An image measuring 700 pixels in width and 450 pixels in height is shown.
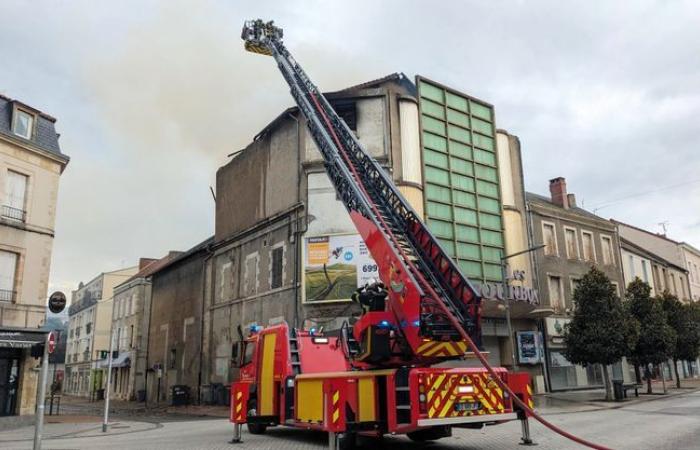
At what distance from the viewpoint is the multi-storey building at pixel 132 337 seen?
44.7 metres

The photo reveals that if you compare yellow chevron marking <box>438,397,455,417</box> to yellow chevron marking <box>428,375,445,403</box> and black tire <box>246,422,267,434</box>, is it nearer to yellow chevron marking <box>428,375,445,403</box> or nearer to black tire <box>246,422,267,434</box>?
yellow chevron marking <box>428,375,445,403</box>

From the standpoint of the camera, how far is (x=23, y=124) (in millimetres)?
24109

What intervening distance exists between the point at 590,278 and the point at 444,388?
1849cm

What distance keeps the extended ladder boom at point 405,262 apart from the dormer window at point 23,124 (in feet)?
51.4

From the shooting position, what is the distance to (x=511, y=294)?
2469 centimetres

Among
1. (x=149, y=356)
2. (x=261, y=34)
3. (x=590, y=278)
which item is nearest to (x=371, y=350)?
(x=261, y=34)

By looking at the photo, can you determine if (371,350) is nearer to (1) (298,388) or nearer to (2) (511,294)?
(1) (298,388)

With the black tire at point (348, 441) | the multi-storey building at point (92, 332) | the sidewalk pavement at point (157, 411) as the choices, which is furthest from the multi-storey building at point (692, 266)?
the multi-storey building at point (92, 332)

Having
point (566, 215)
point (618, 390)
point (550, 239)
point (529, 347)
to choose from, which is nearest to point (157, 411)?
point (529, 347)

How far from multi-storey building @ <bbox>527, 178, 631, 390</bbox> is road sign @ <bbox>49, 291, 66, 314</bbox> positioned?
23.7m

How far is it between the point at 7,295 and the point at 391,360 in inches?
746

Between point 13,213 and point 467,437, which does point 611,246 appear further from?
point 13,213

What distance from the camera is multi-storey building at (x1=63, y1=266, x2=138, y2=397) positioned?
195 ft

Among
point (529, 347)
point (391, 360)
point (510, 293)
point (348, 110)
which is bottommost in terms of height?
point (391, 360)
